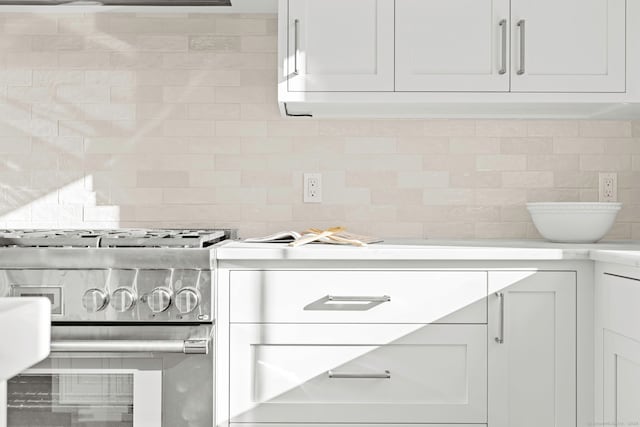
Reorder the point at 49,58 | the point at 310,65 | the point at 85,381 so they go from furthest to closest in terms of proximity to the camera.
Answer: the point at 49,58, the point at 310,65, the point at 85,381

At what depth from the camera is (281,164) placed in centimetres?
260

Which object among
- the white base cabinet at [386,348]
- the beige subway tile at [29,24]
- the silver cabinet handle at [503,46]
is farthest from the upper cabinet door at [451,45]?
the beige subway tile at [29,24]

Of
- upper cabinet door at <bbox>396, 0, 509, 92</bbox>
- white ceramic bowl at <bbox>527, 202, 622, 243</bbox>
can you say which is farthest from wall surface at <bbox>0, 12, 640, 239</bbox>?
upper cabinet door at <bbox>396, 0, 509, 92</bbox>

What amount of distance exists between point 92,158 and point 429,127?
137 centimetres

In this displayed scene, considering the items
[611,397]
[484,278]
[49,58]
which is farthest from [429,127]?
[49,58]

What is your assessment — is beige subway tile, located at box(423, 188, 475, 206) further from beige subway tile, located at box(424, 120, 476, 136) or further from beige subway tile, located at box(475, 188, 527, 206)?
beige subway tile, located at box(424, 120, 476, 136)

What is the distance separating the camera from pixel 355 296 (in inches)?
77.7

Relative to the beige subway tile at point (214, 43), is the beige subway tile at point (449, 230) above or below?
below

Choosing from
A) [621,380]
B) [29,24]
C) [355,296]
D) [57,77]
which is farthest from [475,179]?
[29,24]

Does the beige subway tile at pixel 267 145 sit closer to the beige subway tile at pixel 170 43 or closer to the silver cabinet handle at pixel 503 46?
the beige subway tile at pixel 170 43

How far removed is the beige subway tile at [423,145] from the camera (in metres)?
2.60

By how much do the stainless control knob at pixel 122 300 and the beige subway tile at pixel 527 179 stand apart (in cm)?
152

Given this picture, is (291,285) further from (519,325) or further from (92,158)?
(92,158)

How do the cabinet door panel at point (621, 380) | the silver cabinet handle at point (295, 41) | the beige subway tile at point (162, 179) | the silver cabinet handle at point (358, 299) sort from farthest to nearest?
the beige subway tile at point (162, 179)
the silver cabinet handle at point (295, 41)
the silver cabinet handle at point (358, 299)
the cabinet door panel at point (621, 380)
